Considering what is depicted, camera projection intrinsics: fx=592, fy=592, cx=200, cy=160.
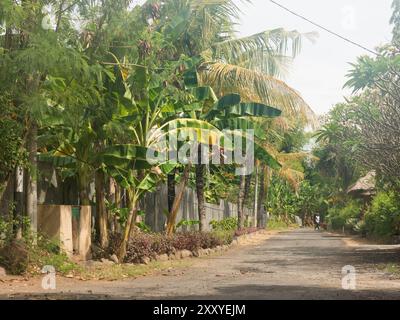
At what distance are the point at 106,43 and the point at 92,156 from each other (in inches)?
106

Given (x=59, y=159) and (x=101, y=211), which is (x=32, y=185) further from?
(x=101, y=211)

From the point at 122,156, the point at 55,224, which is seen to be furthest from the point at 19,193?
the point at 122,156

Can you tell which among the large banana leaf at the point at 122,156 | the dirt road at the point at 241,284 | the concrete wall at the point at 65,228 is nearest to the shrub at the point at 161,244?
the concrete wall at the point at 65,228

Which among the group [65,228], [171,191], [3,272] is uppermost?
[171,191]

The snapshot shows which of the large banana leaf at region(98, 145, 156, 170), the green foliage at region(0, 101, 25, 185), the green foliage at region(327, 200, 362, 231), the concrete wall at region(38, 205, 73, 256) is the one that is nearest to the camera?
the green foliage at region(0, 101, 25, 185)

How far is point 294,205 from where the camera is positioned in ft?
210

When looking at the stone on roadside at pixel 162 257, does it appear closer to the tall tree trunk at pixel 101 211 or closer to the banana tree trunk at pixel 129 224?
the banana tree trunk at pixel 129 224

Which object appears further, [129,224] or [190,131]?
[190,131]

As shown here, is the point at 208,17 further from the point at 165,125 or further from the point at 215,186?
the point at 215,186

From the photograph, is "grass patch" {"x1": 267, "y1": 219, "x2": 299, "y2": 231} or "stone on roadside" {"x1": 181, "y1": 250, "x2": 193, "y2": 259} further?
"grass patch" {"x1": 267, "y1": 219, "x2": 299, "y2": 231}

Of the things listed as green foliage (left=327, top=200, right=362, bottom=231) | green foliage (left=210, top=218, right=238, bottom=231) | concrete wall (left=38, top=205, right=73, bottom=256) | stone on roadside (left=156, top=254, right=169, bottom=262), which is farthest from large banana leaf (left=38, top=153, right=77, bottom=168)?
green foliage (left=327, top=200, right=362, bottom=231)

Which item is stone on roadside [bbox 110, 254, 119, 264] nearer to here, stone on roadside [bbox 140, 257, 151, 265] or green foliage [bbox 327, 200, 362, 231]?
stone on roadside [bbox 140, 257, 151, 265]

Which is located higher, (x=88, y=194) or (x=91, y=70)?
(x=91, y=70)

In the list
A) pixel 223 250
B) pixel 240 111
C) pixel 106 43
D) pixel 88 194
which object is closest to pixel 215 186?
pixel 223 250
